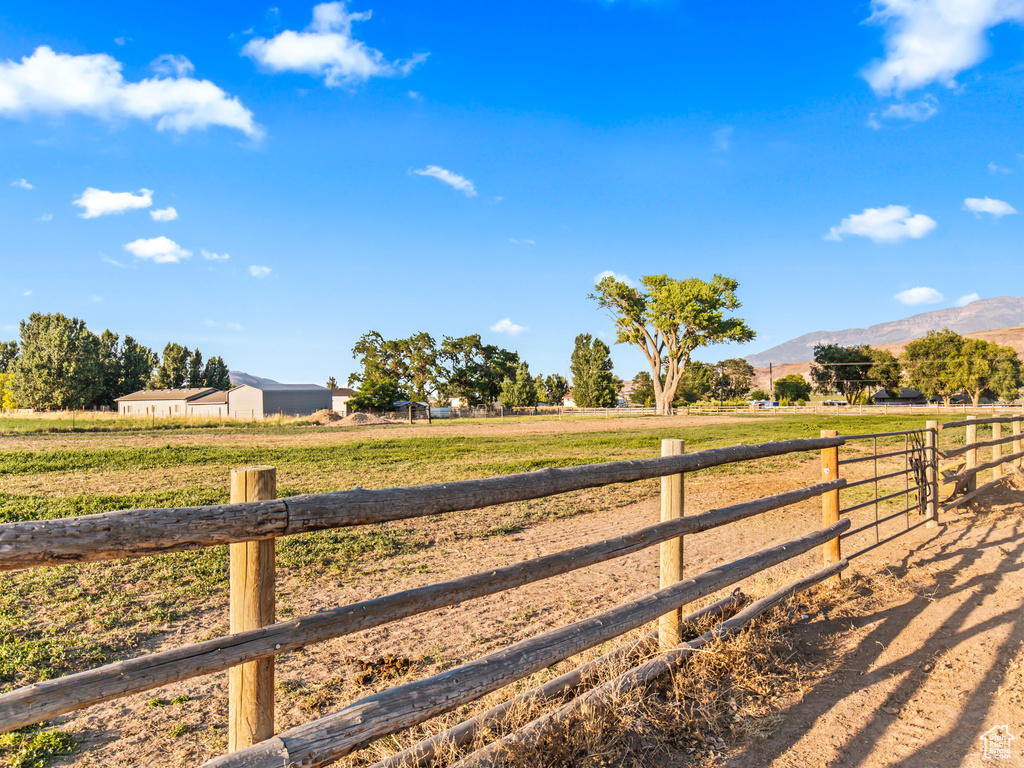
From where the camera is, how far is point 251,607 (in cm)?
224

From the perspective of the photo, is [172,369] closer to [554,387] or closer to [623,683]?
[554,387]

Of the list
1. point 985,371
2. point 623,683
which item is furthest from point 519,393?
point 623,683

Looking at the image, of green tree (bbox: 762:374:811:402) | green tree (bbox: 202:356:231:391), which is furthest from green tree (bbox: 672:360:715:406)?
green tree (bbox: 202:356:231:391)

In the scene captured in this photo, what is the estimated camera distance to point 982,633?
4.55 m

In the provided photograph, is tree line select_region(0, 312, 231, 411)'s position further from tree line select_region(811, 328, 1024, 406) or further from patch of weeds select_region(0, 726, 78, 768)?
tree line select_region(811, 328, 1024, 406)

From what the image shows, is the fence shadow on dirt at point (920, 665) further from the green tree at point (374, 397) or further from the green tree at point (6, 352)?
the green tree at point (6, 352)

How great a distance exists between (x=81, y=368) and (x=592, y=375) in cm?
5887

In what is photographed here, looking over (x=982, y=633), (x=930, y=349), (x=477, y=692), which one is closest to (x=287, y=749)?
(x=477, y=692)

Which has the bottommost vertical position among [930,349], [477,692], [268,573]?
[477,692]

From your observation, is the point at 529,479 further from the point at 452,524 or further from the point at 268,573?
the point at 452,524

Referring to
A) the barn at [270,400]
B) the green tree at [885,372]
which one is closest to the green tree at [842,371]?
the green tree at [885,372]

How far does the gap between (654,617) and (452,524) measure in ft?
19.7

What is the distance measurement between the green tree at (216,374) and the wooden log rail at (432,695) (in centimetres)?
9685

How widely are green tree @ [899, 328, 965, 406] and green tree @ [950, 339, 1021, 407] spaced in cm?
86
